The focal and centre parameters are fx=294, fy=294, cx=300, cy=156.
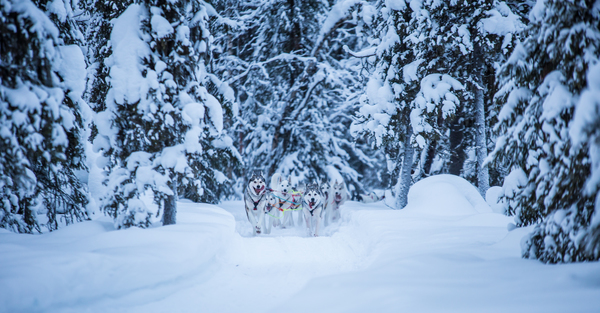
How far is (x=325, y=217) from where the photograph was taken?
1089 centimetres

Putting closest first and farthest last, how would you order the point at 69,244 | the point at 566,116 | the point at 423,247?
the point at 566,116, the point at 69,244, the point at 423,247

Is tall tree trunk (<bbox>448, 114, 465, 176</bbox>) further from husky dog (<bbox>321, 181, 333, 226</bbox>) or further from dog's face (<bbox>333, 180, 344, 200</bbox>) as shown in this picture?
husky dog (<bbox>321, 181, 333, 226</bbox>)

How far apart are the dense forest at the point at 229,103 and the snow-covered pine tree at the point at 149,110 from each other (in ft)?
0.08

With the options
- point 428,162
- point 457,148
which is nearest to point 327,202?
point 428,162

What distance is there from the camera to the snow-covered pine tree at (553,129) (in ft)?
7.78

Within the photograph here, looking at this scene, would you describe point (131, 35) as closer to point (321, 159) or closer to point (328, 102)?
point (321, 159)

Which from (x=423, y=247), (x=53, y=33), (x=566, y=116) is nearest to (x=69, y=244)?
(x=53, y=33)

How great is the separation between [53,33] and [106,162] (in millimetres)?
2765

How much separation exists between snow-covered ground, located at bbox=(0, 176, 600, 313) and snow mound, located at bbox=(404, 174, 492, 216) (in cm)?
132

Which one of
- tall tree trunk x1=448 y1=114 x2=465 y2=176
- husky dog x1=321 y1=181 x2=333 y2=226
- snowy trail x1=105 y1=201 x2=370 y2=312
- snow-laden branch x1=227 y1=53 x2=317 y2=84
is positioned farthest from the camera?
snow-laden branch x1=227 y1=53 x2=317 y2=84

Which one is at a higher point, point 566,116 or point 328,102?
point 328,102

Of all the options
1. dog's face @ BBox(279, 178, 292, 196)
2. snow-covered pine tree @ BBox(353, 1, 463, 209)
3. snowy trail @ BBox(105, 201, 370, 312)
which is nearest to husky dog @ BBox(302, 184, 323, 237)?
snowy trail @ BBox(105, 201, 370, 312)

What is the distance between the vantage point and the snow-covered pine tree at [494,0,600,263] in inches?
93.4

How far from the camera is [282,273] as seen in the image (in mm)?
4891
